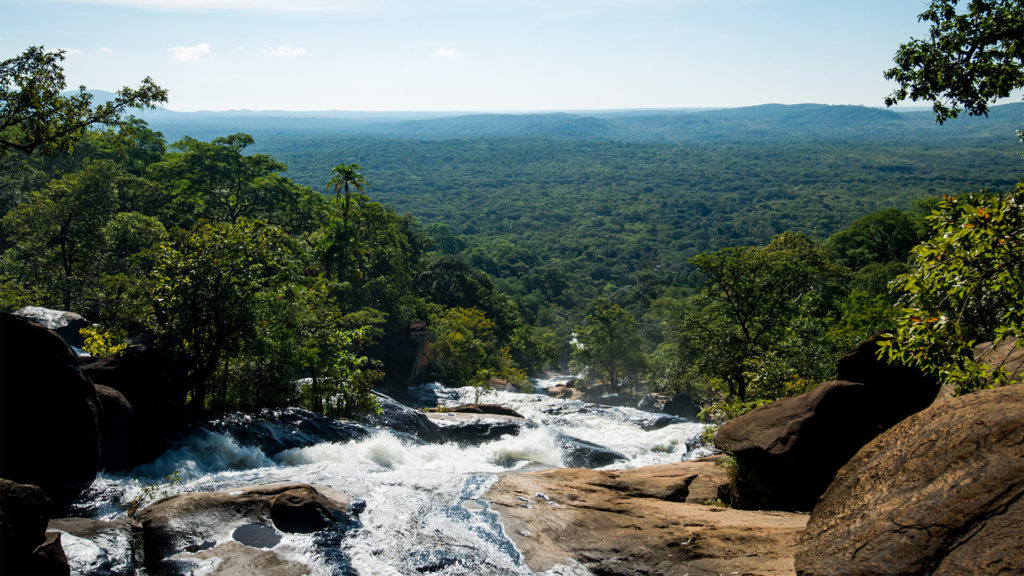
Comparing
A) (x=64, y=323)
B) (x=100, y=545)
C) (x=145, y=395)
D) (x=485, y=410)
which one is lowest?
(x=485, y=410)

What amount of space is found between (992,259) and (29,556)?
12827mm

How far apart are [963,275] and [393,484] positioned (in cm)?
1179

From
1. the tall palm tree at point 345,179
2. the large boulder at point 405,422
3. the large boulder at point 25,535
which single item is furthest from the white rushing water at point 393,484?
the tall palm tree at point 345,179

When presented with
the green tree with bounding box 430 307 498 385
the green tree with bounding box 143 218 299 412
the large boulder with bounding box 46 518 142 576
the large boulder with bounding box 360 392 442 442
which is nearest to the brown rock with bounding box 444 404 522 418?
the large boulder with bounding box 360 392 442 442

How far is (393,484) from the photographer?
1350 cm

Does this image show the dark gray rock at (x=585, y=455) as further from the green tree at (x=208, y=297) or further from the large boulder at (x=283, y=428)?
the green tree at (x=208, y=297)

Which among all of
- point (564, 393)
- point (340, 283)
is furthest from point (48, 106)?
point (564, 393)

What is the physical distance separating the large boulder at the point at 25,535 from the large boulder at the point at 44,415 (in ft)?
11.5

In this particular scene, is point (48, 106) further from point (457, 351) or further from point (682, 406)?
point (682, 406)

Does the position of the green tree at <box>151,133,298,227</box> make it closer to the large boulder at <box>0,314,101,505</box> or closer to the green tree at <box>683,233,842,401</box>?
the large boulder at <box>0,314,101,505</box>

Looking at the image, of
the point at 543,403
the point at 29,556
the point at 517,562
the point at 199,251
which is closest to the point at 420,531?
the point at 517,562

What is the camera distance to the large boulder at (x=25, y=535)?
697 cm

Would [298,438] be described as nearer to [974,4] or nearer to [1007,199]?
[1007,199]

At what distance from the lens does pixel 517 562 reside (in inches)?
385
